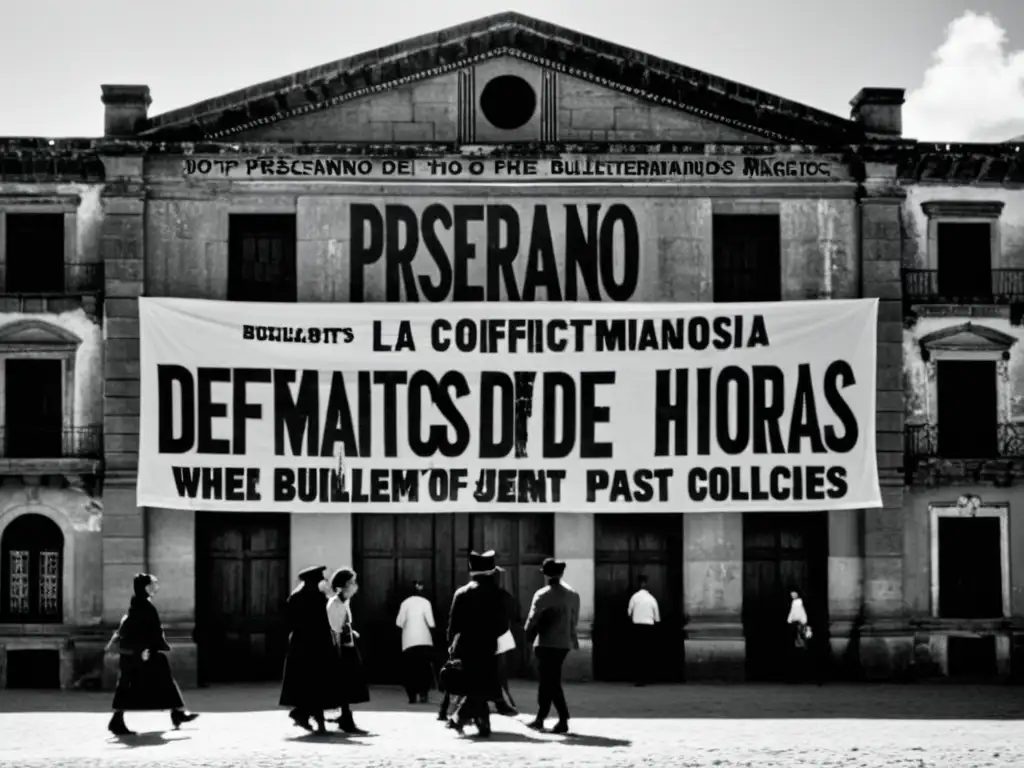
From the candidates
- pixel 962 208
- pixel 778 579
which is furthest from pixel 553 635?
pixel 962 208

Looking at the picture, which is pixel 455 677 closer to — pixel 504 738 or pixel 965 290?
pixel 504 738

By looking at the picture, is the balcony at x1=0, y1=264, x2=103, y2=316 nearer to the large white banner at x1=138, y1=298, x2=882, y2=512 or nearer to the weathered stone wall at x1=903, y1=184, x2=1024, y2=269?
the large white banner at x1=138, y1=298, x2=882, y2=512

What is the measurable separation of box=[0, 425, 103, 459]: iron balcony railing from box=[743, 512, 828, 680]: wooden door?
1047cm

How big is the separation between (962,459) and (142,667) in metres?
13.9

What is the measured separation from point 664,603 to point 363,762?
1152cm

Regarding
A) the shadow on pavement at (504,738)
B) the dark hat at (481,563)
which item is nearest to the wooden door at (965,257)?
the dark hat at (481,563)

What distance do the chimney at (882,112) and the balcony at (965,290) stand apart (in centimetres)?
234

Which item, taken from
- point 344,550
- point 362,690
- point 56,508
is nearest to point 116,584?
point 56,508

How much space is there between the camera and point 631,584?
27.6 meters

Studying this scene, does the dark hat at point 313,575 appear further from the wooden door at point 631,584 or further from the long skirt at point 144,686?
the wooden door at point 631,584

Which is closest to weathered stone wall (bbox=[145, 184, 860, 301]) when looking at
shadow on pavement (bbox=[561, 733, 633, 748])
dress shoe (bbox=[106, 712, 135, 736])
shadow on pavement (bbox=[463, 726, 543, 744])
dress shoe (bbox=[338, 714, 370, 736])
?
dress shoe (bbox=[106, 712, 135, 736])

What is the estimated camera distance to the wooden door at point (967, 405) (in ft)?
91.8

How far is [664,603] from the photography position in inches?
1089

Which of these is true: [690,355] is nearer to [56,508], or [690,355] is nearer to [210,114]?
[210,114]
